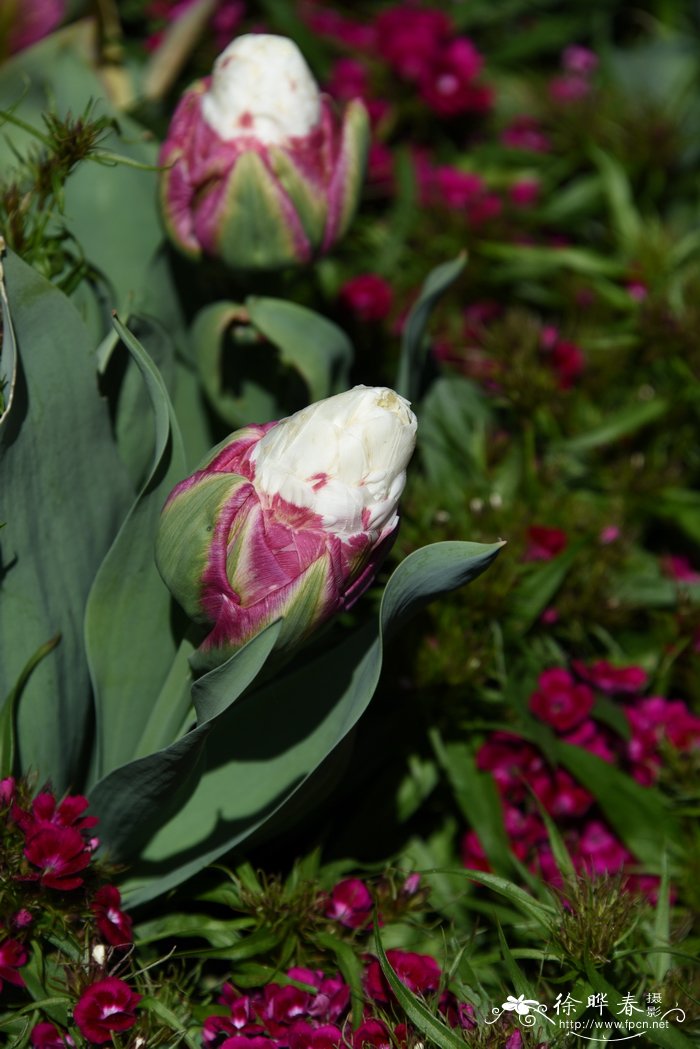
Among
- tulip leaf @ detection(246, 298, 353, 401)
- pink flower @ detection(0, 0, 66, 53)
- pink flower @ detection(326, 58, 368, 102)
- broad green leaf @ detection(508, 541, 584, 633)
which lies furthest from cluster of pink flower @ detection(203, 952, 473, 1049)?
pink flower @ detection(326, 58, 368, 102)

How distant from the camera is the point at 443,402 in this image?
1188 millimetres

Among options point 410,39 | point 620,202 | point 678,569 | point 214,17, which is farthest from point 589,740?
point 214,17

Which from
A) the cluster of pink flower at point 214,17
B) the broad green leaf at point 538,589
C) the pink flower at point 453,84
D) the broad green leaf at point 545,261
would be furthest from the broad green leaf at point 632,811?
the cluster of pink flower at point 214,17

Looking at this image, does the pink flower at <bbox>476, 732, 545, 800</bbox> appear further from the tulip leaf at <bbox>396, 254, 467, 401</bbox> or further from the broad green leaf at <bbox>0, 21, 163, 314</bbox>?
the broad green leaf at <bbox>0, 21, 163, 314</bbox>

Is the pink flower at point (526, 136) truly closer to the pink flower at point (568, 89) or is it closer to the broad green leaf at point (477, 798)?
the pink flower at point (568, 89)

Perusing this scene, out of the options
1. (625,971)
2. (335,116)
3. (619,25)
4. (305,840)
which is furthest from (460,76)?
(625,971)

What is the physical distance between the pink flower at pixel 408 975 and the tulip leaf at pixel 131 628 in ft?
0.78

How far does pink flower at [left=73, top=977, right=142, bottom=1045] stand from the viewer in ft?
2.23

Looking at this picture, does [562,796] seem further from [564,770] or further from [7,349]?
[7,349]

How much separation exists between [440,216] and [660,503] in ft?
1.89

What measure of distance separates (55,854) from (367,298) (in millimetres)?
832

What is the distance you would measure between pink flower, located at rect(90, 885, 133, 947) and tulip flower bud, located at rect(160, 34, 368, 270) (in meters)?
0.47

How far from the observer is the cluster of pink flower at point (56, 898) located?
0.69m

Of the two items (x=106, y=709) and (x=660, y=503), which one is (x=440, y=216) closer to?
(x=660, y=503)
